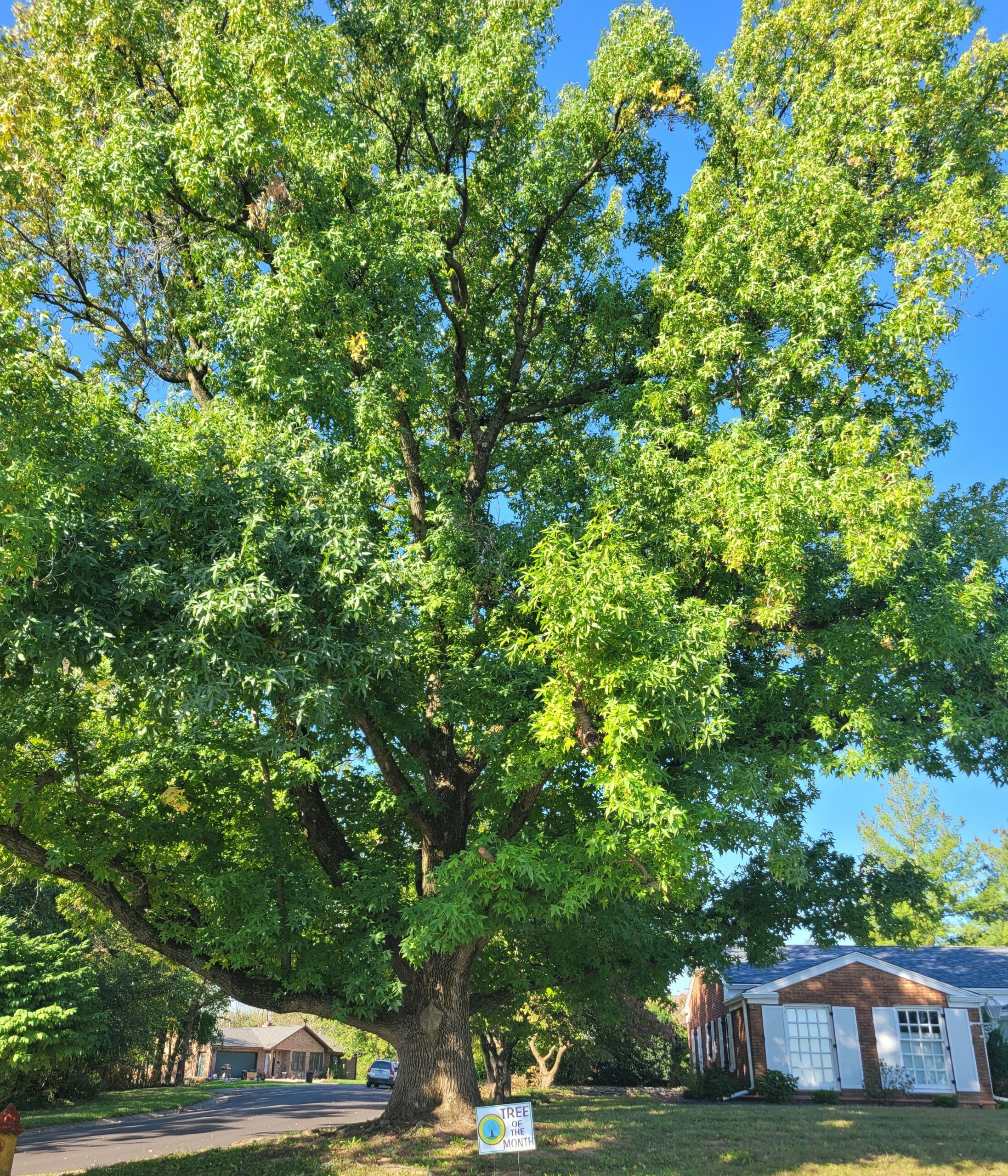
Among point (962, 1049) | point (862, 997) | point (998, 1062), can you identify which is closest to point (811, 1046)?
point (862, 997)

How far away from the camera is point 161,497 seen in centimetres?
798

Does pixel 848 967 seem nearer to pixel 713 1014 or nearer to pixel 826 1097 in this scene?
pixel 826 1097

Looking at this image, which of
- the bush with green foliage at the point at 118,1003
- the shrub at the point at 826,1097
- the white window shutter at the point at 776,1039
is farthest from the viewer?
the bush with green foliage at the point at 118,1003

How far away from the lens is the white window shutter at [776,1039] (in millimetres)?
22172

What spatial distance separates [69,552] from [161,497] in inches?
39.9

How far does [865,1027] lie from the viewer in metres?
22.4

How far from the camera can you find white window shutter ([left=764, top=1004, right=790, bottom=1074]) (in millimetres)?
22172

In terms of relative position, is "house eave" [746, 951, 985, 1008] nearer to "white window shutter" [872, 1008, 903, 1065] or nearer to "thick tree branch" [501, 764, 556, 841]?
"white window shutter" [872, 1008, 903, 1065]

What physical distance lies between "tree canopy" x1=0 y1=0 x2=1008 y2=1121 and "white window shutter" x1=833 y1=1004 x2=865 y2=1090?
39.8 ft

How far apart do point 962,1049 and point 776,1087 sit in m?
5.23

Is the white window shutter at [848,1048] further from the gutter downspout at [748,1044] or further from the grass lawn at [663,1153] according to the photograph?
the grass lawn at [663,1153]

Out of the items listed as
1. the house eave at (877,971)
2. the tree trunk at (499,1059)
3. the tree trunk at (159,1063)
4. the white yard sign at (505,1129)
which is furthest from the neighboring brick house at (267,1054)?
the white yard sign at (505,1129)

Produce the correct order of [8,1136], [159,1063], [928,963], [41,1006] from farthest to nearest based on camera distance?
[159,1063] → [928,963] → [41,1006] → [8,1136]

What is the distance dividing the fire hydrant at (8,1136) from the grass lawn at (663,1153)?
308 cm
